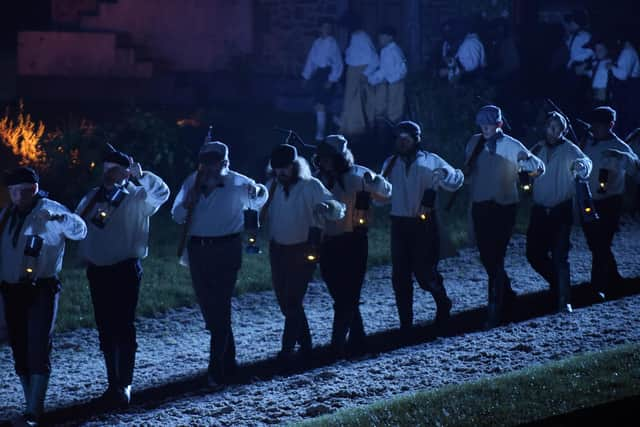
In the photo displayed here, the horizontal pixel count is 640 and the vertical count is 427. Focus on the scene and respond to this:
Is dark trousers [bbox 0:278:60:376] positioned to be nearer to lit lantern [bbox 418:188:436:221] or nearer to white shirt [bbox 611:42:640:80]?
lit lantern [bbox 418:188:436:221]

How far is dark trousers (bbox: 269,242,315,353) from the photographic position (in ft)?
30.8

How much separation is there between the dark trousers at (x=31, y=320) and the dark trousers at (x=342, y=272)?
2.24 metres

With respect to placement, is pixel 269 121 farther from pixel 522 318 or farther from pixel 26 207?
pixel 26 207

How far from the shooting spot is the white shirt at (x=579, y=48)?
58.5ft

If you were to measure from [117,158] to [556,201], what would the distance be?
3777 millimetres

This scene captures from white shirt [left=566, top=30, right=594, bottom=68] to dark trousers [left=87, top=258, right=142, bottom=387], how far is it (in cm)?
1058

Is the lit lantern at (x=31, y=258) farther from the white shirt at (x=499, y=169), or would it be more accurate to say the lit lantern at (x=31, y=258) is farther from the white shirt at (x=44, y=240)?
the white shirt at (x=499, y=169)

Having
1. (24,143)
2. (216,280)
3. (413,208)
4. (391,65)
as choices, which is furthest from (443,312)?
(391,65)

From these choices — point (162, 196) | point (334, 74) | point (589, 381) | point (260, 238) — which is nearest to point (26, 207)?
point (162, 196)

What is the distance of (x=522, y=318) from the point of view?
10.6 m

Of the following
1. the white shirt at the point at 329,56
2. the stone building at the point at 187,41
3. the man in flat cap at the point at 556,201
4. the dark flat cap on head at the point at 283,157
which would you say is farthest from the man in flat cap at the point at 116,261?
the stone building at the point at 187,41

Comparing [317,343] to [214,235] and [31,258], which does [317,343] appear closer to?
[214,235]

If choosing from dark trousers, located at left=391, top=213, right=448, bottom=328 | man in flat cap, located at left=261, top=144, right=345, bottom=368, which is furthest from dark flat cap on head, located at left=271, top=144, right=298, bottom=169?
dark trousers, located at left=391, top=213, right=448, bottom=328

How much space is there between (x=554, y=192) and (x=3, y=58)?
1295 centimetres
